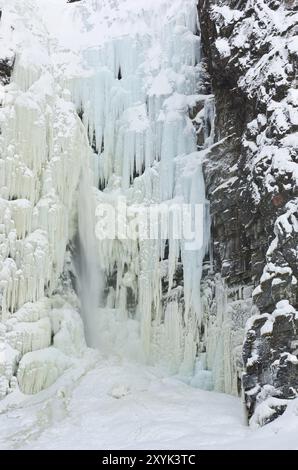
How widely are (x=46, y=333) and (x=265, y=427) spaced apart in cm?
597

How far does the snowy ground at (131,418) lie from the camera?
11336 mm

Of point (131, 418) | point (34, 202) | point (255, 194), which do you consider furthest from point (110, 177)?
point (131, 418)

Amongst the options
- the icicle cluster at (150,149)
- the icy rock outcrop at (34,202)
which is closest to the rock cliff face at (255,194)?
the icicle cluster at (150,149)

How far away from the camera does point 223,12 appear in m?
15.8

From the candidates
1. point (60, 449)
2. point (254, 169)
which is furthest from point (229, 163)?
point (60, 449)

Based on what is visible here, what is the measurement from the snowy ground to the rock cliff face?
81 centimetres

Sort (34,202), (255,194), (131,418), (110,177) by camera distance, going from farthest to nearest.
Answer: (110,177) < (34,202) < (255,194) < (131,418)

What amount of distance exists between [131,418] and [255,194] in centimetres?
510
